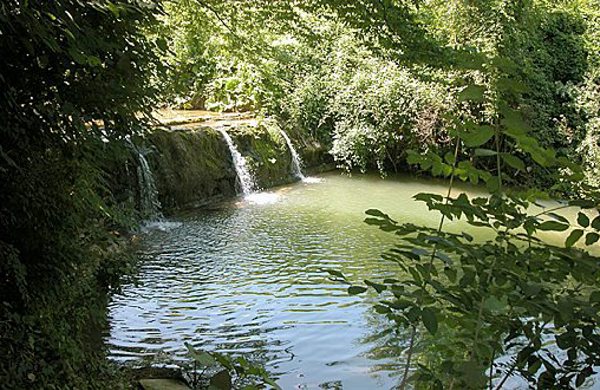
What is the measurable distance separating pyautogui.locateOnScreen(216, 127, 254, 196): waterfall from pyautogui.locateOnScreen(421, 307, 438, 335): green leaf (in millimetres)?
8398

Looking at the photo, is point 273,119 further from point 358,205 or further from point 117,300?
point 117,300

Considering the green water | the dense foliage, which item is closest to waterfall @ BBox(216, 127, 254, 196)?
the green water

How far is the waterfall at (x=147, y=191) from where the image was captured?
24.2 feet

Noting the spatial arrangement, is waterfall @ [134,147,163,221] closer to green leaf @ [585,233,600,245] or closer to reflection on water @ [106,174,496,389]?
reflection on water @ [106,174,496,389]

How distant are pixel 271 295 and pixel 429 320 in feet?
13.8

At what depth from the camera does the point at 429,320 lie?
966mm

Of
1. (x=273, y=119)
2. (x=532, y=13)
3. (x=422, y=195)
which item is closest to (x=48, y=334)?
(x=422, y=195)

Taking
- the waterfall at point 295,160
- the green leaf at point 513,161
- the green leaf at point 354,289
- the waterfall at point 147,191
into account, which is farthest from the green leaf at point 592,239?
A: the waterfall at point 295,160

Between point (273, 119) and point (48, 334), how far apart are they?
885 cm

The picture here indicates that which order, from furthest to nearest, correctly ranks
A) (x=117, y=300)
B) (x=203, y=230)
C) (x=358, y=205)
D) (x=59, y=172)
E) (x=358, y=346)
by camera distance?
(x=358, y=205), (x=203, y=230), (x=117, y=300), (x=358, y=346), (x=59, y=172)

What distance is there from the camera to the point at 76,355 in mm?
2430

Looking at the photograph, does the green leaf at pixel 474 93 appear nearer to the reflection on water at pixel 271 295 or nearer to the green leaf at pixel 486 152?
the green leaf at pixel 486 152

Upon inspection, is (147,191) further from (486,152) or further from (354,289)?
(486,152)

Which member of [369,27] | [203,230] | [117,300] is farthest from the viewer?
[203,230]
